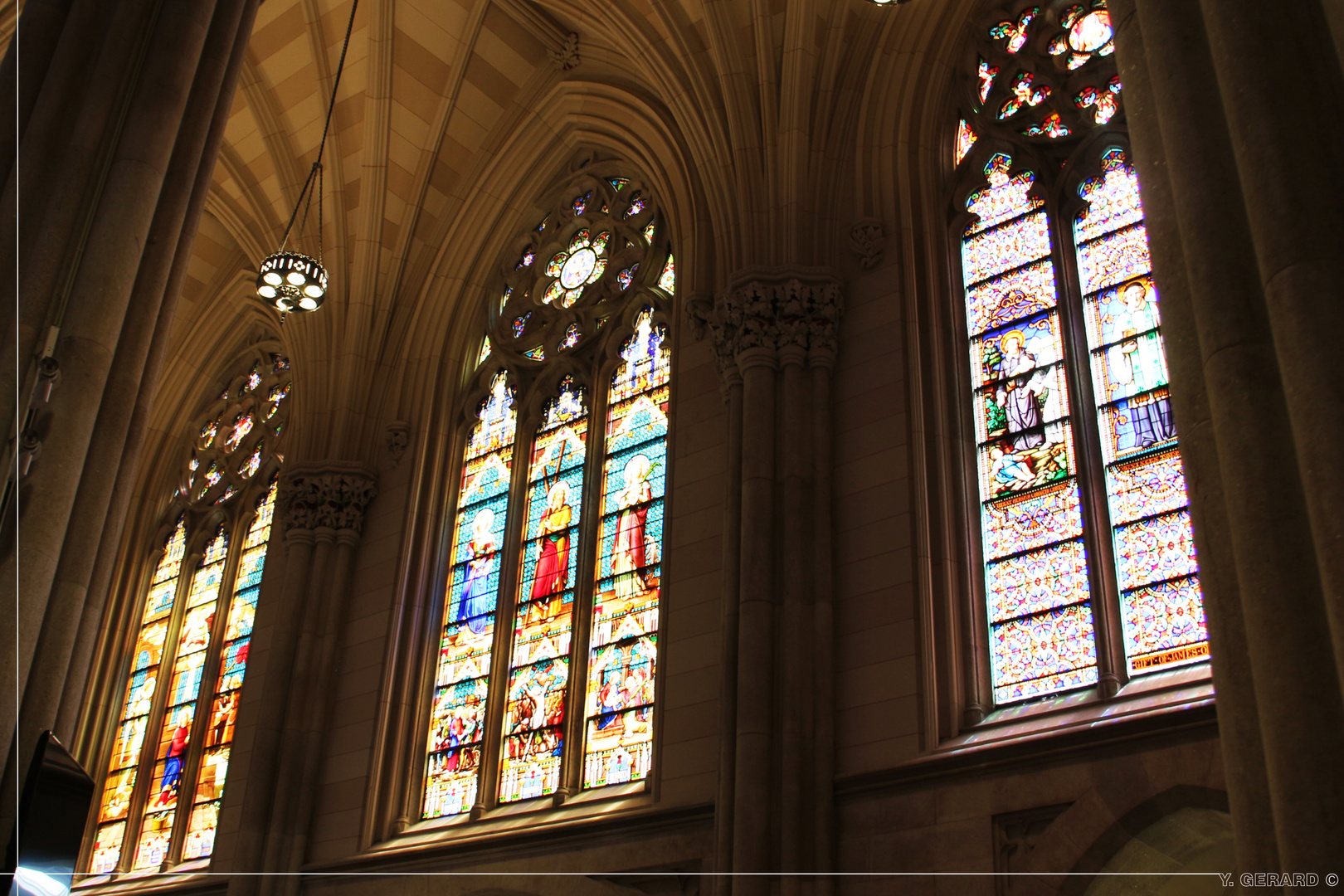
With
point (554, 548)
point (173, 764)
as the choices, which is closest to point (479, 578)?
point (554, 548)

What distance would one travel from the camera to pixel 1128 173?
1005cm

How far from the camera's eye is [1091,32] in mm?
10766

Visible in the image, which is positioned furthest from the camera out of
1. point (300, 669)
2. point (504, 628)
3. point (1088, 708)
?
point (300, 669)

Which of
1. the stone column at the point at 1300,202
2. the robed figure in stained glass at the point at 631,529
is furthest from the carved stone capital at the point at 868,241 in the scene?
the stone column at the point at 1300,202

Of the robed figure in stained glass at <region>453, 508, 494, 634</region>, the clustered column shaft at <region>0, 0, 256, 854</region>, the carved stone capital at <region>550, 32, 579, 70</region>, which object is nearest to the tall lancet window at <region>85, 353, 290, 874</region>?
the robed figure in stained glass at <region>453, 508, 494, 634</region>

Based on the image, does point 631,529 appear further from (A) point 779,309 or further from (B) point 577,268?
(B) point 577,268

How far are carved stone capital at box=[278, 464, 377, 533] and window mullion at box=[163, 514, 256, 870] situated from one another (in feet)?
5.97

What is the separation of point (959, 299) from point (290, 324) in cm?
801

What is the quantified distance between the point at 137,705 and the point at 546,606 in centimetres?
630

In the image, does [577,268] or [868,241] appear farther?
[577,268]

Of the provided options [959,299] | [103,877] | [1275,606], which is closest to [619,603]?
[959,299]

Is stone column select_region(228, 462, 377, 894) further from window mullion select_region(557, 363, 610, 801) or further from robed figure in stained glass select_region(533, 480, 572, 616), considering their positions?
window mullion select_region(557, 363, 610, 801)

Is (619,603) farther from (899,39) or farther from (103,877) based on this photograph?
(103,877)

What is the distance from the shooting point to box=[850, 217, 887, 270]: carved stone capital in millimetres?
10781
